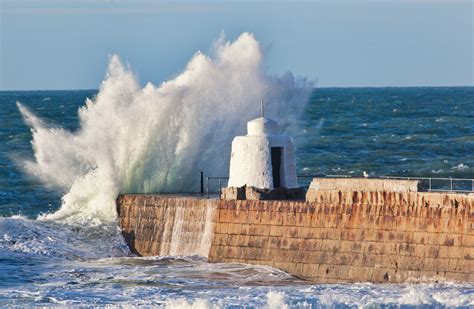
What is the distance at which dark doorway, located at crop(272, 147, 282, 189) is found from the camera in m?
25.6

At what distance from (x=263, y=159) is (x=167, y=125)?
4642 millimetres

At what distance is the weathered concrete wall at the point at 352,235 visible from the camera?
2180 cm

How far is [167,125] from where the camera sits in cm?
2942

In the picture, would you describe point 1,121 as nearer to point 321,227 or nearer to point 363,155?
point 363,155

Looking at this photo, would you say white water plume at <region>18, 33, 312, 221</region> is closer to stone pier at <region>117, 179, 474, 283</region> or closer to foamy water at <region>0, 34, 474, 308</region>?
foamy water at <region>0, 34, 474, 308</region>

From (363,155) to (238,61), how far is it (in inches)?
737

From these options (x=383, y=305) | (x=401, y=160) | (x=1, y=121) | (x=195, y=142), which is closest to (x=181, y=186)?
(x=195, y=142)

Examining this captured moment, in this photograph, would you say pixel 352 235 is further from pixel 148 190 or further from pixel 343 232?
pixel 148 190

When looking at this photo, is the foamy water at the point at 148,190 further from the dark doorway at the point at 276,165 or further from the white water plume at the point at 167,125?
the dark doorway at the point at 276,165

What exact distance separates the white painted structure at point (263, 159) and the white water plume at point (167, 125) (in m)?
3.89

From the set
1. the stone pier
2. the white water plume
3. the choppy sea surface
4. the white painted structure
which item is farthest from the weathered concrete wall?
the white water plume

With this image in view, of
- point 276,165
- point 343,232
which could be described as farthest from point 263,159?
point 343,232

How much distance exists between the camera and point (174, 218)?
25734mm

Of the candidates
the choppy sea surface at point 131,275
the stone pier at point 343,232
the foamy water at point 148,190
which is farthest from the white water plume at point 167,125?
the stone pier at point 343,232
